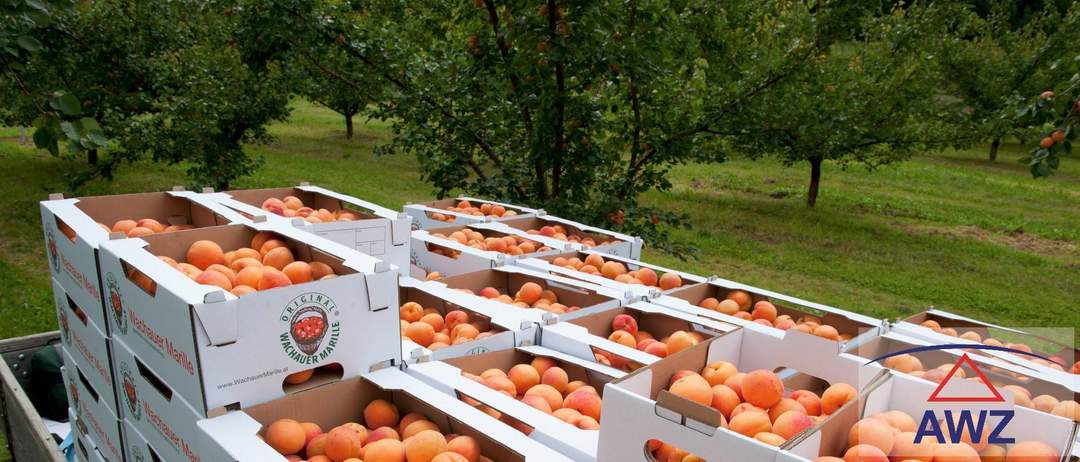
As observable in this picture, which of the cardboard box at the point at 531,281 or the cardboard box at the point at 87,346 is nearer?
the cardboard box at the point at 87,346

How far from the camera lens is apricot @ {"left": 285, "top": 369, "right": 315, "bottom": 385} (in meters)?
1.98

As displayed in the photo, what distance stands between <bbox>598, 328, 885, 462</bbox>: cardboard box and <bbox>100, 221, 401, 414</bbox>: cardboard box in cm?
80

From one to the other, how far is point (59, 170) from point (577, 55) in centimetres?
1003

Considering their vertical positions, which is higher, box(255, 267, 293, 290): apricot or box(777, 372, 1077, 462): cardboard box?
box(255, 267, 293, 290): apricot

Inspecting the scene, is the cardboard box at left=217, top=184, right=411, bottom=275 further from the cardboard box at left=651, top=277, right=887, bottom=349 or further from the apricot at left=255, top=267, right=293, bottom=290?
the cardboard box at left=651, top=277, right=887, bottom=349

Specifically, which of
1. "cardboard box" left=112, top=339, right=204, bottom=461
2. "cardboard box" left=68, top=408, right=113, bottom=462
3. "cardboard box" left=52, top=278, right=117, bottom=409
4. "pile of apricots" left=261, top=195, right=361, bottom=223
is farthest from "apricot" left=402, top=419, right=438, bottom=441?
"cardboard box" left=68, top=408, right=113, bottom=462

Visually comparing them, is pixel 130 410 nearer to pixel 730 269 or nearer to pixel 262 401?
pixel 262 401

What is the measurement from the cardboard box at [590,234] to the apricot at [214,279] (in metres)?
1.90

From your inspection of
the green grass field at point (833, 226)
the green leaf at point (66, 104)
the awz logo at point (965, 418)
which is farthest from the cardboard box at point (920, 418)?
the green grass field at point (833, 226)

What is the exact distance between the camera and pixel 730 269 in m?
8.17

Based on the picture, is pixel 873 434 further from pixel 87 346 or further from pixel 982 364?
pixel 87 346

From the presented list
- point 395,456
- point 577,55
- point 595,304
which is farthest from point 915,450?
point 577,55

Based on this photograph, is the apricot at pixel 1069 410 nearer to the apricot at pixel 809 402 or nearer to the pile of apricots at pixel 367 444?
the apricot at pixel 809 402

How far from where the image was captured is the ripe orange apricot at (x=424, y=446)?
1.70m
